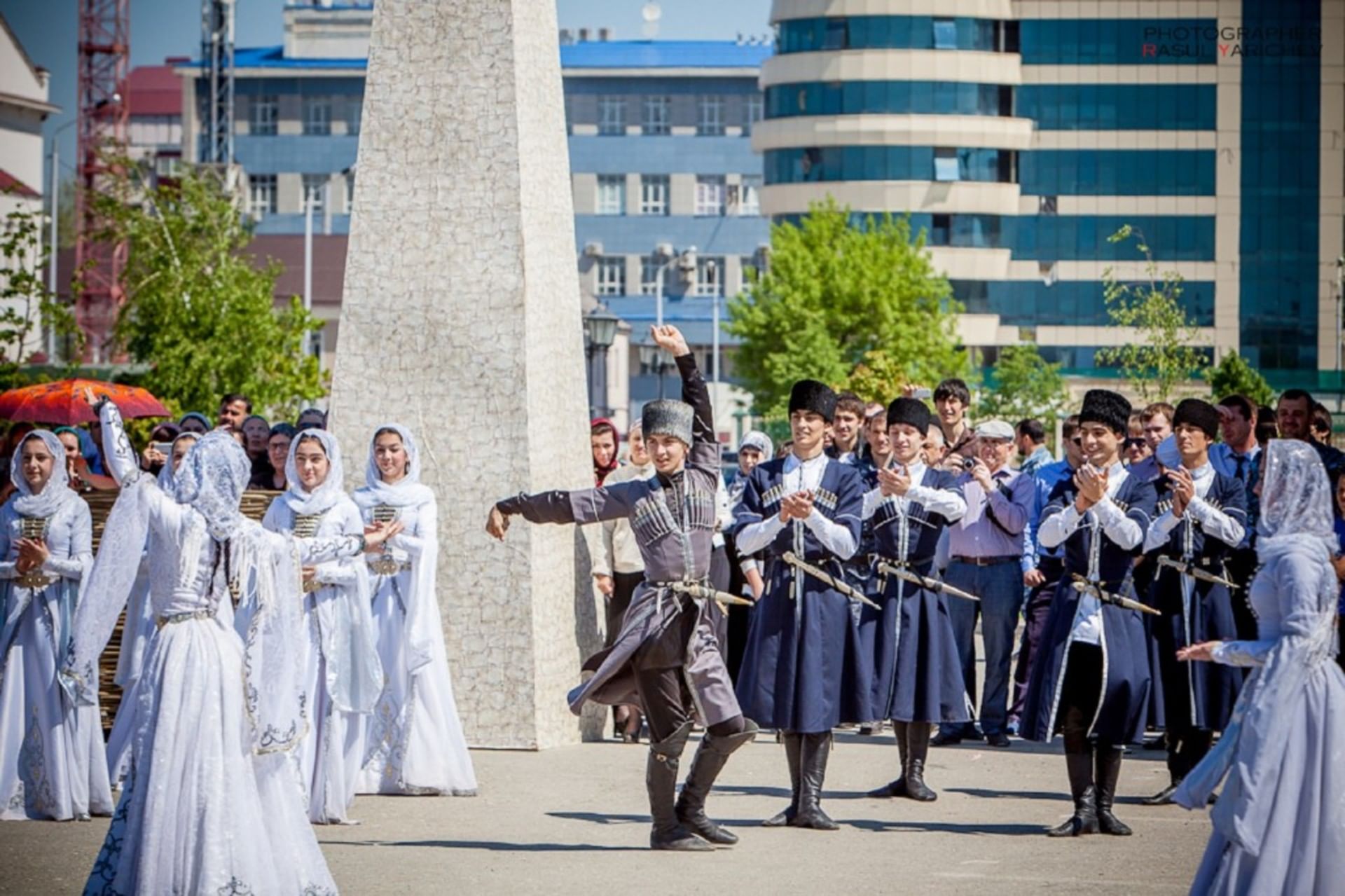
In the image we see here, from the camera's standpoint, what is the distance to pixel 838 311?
215 ft

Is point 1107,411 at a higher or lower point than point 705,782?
higher

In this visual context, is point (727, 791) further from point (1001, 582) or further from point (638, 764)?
point (1001, 582)

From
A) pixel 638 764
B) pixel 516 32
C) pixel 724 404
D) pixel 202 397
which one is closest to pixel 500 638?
pixel 638 764

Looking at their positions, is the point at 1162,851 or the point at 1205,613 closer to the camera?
the point at 1162,851

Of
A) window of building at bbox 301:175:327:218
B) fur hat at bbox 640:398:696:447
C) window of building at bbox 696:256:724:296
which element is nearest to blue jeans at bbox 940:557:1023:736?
fur hat at bbox 640:398:696:447

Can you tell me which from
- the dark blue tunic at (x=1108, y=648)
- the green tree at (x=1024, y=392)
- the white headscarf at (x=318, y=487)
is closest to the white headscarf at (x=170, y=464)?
the white headscarf at (x=318, y=487)

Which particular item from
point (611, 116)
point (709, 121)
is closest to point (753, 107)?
point (709, 121)

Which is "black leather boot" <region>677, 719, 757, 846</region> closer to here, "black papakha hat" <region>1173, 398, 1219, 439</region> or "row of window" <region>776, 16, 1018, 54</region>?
"black papakha hat" <region>1173, 398, 1219, 439</region>

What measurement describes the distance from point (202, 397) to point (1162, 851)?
23997 millimetres

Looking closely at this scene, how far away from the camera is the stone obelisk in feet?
51.0

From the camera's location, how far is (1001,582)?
53.0 ft

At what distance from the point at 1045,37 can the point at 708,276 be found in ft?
98.6

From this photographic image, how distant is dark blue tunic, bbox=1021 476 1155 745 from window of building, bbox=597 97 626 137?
99370 mm

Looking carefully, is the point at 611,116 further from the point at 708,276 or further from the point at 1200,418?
the point at 1200,418
